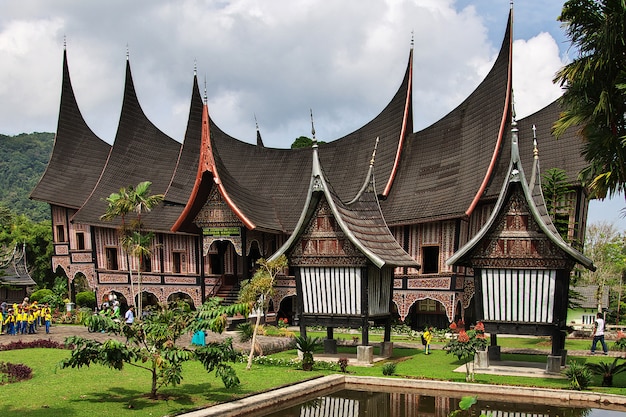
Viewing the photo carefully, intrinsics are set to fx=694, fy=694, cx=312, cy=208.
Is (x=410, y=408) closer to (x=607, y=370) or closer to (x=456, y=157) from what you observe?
(x=607, y=370)

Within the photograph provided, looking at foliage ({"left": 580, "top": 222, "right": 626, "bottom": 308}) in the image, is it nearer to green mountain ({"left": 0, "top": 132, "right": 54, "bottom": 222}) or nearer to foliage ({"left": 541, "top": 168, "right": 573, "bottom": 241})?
foliage ({"left": 541, "top": 168, "right": 573, "bottom": 241})

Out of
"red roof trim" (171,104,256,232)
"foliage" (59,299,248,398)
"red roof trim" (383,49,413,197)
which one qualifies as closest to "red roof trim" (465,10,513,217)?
"red roof trim" (383,49,413,197)

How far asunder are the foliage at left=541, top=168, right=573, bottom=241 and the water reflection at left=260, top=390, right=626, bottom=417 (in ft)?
37.2

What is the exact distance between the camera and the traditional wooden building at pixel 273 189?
27266 millimetres

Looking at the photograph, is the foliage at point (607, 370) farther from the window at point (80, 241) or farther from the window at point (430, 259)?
the window at point (80, 241)

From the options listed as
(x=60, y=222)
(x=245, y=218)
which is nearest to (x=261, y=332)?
(x=245, y=218)

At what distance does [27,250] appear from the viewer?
154 feet

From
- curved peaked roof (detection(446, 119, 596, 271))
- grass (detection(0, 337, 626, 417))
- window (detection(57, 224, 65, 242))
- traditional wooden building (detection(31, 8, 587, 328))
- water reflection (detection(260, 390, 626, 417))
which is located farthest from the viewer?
window (detection(57, 224, 65, 242))

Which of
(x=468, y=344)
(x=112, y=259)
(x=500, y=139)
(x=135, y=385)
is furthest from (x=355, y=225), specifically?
(x=112, y=259)

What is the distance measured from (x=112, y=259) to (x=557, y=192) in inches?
905

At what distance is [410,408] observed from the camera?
1417cm

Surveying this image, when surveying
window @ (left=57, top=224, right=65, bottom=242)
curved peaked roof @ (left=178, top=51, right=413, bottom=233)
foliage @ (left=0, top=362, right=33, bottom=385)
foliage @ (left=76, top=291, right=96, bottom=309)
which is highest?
curved peaked roof @ (left=178, top=51, right=413, bottom=233)

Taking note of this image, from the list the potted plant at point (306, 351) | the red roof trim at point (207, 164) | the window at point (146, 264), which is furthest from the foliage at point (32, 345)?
the window at point (146, 264)

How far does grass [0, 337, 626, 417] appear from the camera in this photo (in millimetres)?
12523
